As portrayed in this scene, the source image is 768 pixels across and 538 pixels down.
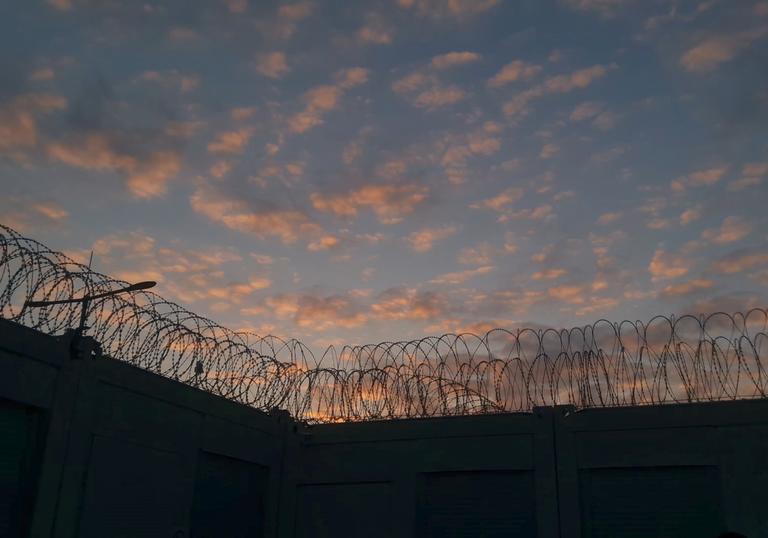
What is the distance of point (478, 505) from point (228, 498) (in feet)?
20.6

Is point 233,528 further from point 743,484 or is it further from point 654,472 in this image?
point 743,484

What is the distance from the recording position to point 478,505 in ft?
58.2

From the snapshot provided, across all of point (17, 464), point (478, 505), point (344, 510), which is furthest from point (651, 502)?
point (17, 464)

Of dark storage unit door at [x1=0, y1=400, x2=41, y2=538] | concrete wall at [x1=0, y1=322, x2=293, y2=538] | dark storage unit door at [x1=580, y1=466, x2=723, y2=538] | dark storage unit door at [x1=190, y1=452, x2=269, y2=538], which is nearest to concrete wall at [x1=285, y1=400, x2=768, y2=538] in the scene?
dark storage unit door at [x1=580, y1=466, x2=723, y2=538]

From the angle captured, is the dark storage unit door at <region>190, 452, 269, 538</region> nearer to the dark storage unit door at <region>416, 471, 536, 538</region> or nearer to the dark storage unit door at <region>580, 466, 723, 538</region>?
the dark storage unit door at <region>416, 471, 536, 538</region>

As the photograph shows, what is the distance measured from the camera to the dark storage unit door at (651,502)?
51.5ft

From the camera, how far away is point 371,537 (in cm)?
1870

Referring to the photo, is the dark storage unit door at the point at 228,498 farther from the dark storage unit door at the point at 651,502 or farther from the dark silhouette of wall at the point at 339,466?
the dark storage unit door at the point at 651,502

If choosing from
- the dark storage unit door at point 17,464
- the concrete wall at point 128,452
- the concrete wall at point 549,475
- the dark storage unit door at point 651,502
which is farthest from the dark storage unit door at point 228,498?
the dark storage unit door at point 651,502

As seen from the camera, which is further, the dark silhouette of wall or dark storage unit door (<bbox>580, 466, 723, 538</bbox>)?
dark storage unit door (<bbox>580, 466, 723, 538</bbox>)

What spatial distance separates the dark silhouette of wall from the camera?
12812mm

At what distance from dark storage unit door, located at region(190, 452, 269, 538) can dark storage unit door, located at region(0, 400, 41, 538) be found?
4819 millimetres

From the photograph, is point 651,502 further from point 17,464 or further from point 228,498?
point 17,464

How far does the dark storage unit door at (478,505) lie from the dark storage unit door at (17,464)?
9.51 meters
